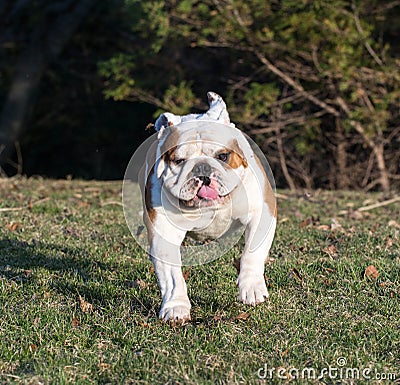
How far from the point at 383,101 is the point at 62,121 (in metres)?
8.87

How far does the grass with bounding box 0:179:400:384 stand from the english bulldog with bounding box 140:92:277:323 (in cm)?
18

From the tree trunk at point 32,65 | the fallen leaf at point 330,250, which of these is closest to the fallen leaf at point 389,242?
the fallen leaf at point 330,250

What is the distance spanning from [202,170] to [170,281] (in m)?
0.59

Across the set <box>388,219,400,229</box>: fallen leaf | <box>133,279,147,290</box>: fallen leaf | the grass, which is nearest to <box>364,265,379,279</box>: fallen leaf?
the grass

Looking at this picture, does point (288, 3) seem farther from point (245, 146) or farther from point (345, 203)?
point (245, 146)

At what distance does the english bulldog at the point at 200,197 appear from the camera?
3665 millimetres

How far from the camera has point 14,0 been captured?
16234mm

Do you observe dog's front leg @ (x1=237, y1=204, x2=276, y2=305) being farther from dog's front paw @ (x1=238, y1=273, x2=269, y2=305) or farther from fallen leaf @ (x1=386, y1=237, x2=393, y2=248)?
fallen leaf @ (x1=386, y1=237, x2=393, y2=248)

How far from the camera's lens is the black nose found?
3.64m

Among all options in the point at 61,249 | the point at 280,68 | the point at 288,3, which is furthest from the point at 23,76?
the point at 61,249

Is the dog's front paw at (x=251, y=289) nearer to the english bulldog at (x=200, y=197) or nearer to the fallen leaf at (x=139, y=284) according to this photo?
the english bulldog at (x=200, y=197)

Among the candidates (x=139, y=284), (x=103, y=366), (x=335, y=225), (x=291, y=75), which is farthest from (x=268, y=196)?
(x=291, y=75)

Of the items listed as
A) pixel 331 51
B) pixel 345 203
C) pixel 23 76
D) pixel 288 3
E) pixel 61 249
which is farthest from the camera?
pixel 23 76

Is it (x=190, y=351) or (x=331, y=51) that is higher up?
(x=190, y=351)
